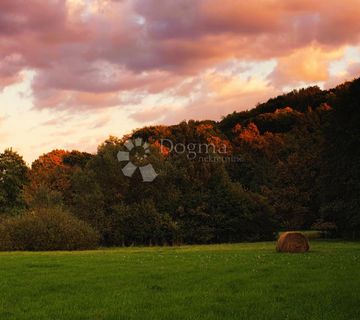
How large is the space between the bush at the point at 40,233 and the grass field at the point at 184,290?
60.3ft

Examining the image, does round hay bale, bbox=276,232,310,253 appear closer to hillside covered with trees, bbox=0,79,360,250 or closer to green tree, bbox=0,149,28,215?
hillside covered with trees, bbox=0,79,360,250

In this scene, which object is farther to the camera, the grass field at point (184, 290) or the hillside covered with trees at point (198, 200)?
the hillside covered with trees at point (198, 200)

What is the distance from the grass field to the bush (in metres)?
18.4

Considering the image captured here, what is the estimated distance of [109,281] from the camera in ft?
60.8

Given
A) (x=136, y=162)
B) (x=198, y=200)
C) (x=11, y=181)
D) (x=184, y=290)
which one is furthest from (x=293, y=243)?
(x=11, y=181)

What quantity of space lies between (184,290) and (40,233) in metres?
28.6

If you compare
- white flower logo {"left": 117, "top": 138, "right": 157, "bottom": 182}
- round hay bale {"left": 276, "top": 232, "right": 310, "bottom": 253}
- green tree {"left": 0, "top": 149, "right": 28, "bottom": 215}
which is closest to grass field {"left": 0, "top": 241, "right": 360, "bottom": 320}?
round hay bale {"left": 276, "top": 232, "right": 310, "bottom": 253}

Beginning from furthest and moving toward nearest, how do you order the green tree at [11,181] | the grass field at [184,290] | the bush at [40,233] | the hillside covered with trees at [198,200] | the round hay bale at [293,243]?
the green tree at [11,181]
the hillside covered with trees at [198,200]
the bush at [40,233]
the round hay bale at [293,243]
the grass field at [184,290]

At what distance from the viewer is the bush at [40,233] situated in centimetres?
4266

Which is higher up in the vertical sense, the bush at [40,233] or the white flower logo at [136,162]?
the white flower logo at [136,162]

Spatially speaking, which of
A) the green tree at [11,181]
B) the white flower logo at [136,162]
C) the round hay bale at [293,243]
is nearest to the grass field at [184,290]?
the round hay bale at [293,243]

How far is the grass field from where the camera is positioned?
13.2 meters

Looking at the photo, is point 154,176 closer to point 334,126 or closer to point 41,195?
point 41,195

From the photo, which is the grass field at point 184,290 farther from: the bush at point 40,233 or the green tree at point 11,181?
the green tree at point 11,181
